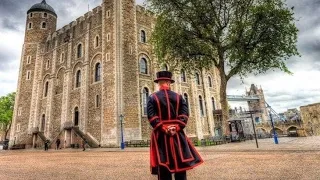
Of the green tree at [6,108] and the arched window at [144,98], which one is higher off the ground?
the green tree at [6,108]

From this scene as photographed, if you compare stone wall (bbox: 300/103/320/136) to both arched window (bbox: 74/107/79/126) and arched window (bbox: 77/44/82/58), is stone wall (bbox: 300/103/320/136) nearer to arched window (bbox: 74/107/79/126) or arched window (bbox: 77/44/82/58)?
arched window (bbox: 74/107/79/126)

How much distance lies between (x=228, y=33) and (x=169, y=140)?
14592mm

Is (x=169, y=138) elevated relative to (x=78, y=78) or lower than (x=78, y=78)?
lower

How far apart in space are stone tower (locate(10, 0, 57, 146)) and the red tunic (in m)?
30.6

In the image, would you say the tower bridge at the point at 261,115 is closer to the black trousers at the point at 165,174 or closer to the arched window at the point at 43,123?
the arched window at the point at 43,123

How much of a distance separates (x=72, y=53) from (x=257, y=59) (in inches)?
850

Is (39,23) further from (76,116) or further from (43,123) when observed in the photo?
(76,116)

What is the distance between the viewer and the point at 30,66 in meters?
31.3

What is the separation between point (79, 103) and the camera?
79.9 ft

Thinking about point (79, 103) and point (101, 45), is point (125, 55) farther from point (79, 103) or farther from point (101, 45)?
point (79, 103)

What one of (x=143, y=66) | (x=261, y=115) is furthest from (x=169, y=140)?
(x=261, y=115)

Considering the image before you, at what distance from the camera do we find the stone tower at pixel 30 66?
29203 millimetres

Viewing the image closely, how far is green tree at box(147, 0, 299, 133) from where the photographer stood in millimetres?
14352

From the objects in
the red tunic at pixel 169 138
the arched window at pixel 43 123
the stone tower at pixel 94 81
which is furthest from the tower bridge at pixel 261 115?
the red tunic at pixel 169 138
